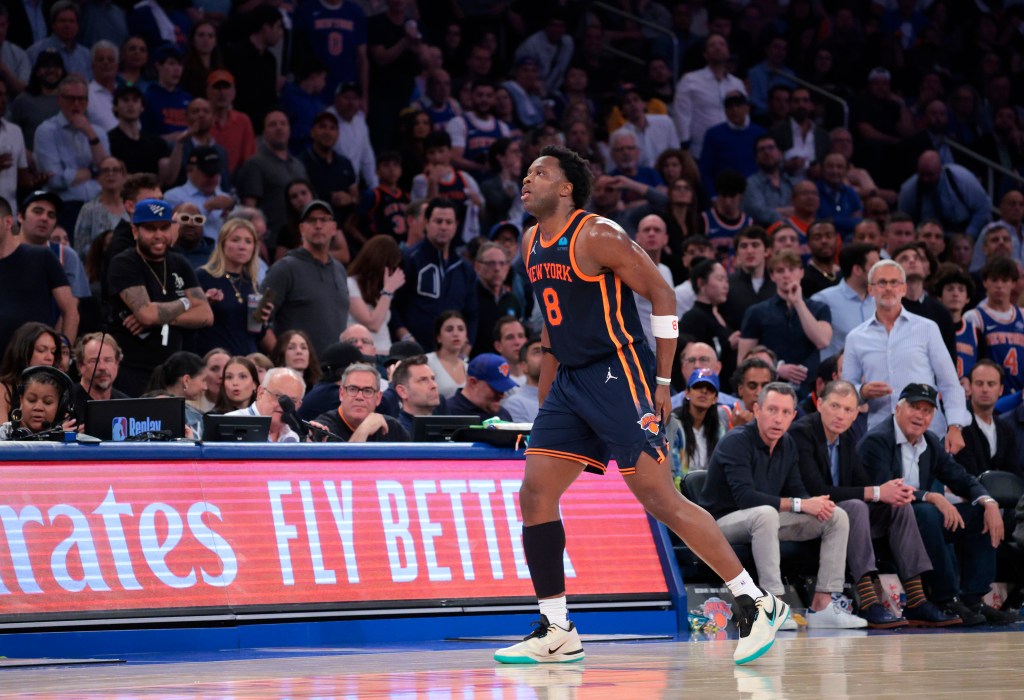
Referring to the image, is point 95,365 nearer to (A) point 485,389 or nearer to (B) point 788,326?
(A) point 485,389

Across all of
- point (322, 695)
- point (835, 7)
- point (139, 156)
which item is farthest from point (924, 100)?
point (322, 695)

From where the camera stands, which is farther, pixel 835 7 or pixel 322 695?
pixel 835 7

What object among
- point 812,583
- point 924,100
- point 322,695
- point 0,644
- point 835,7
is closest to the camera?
point 322,695

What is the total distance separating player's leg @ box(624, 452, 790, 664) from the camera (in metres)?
6.51

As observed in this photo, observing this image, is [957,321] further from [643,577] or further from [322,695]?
[322,695]

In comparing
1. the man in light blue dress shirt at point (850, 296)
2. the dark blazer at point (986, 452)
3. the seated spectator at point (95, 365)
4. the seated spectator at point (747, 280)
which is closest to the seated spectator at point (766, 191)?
the seated spectator at point (747, 280)

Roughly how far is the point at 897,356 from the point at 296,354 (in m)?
4.37

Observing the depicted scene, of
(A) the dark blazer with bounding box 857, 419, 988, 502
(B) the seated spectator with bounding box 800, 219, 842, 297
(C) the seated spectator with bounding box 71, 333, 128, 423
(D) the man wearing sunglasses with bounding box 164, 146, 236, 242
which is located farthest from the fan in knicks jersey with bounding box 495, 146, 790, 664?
(B) the seated spectator with bounding box 800, 219, 842, 297

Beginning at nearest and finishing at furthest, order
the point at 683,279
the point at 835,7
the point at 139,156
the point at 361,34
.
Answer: the point at 139,156 → the point at 683,279 → the point at 361,34 → the point at 835,7

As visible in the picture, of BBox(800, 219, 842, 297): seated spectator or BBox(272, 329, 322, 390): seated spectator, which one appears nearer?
BBox(272, 329, 322, 390): seated spectator

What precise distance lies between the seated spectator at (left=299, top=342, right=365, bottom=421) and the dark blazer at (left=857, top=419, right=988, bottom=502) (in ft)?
11.8

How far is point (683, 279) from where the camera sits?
14.1m

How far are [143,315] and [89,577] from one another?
315 centimetres

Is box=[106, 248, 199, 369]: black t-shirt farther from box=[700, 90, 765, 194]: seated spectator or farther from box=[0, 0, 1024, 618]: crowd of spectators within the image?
box=[700, 90, 765, 194]: seated spectator
